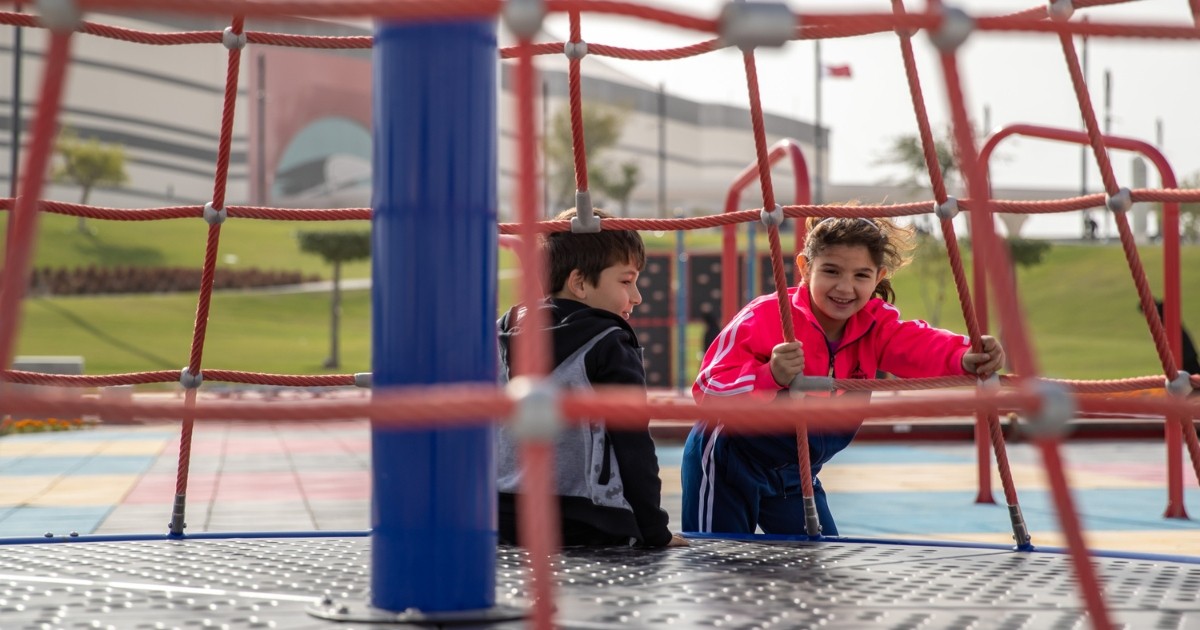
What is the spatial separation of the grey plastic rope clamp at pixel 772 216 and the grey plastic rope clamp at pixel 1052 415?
1114 millimetres

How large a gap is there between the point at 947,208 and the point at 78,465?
17.0 feet

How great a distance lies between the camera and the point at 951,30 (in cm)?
103

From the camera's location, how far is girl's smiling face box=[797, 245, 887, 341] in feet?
7.51

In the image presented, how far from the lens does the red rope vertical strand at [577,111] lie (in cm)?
216

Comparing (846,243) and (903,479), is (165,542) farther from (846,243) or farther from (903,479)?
(903,479)

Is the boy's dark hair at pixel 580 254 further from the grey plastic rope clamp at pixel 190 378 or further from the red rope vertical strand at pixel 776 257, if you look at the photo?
the grey plastic rope clamp at pixel 190 378

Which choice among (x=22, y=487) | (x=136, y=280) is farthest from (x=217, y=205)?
(x=136, y=280)

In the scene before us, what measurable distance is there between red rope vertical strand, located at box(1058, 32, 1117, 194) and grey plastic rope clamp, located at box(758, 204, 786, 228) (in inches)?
17.9

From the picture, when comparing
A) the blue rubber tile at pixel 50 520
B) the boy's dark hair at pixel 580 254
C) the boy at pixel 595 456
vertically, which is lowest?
the blue rubber tile at pixel 50 520

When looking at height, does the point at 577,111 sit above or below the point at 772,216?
above

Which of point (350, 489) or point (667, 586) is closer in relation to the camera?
point (667, 586)

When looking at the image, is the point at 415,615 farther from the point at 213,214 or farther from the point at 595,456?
the point at 213,214

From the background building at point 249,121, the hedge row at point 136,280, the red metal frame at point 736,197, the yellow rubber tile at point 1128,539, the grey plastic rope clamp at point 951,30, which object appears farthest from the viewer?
the background building at point 249,121

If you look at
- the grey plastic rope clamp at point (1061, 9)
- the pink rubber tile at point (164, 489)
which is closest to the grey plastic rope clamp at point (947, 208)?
the grey plastic rope clamp at point (1061, 9)
